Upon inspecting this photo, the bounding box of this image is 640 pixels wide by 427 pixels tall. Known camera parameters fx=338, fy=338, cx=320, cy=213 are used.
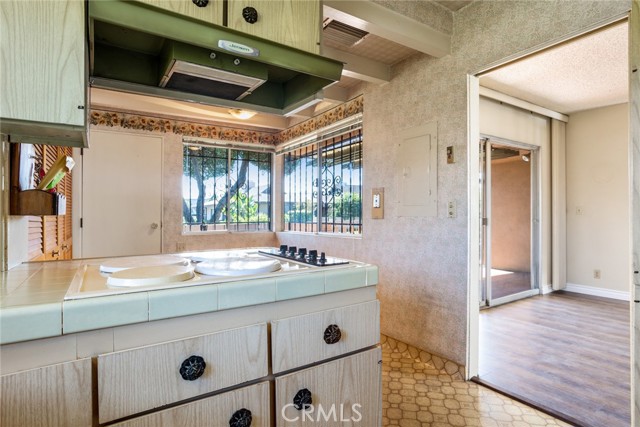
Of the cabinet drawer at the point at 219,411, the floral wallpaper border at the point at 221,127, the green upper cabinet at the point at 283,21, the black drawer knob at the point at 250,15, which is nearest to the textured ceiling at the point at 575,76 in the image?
the floral wallpaper border at the point at 221,127

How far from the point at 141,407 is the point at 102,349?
0.56ft

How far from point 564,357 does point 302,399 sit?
2484 mm

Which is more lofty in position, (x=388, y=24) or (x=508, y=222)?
(x=388, y=24)

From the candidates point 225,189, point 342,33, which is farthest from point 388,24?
point 225,189

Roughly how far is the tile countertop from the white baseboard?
4651mm

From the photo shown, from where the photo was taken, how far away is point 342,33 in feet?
7.84

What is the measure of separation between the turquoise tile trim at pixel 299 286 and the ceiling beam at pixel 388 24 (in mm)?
1524

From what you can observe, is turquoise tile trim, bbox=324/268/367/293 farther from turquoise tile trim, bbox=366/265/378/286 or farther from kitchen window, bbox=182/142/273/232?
kitchen window, bbox=182/142/273/232

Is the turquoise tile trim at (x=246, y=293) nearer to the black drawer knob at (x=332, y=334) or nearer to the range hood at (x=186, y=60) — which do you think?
the black drawer knob at (x=332, y=334)

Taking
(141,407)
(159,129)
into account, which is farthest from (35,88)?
(159,129)

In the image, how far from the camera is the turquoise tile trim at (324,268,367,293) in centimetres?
111

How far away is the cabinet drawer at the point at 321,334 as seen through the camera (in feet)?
3.34

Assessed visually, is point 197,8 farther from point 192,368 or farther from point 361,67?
point 361,67

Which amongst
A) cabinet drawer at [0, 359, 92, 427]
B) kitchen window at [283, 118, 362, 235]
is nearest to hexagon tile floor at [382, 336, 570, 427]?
kitchen window at [283, 118, 362, 235]
